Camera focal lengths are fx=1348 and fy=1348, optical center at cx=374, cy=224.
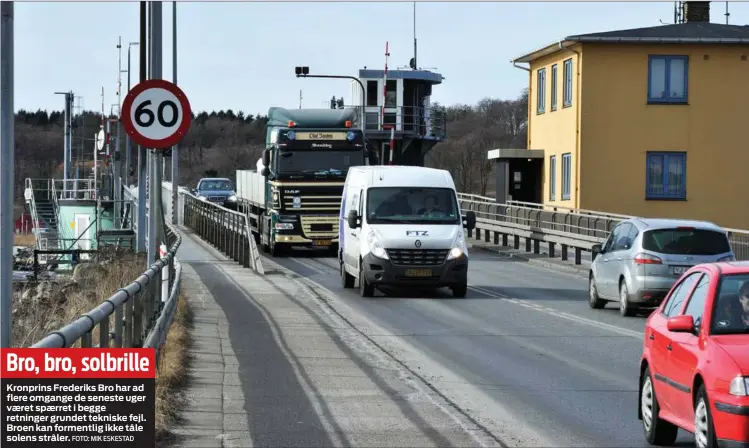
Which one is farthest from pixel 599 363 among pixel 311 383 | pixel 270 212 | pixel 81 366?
pixel 270 212

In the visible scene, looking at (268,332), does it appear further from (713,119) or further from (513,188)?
(513,188)

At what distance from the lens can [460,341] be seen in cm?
1761

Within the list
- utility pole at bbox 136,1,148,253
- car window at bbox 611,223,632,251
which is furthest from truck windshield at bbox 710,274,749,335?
car window at bbox 611,223,632,251

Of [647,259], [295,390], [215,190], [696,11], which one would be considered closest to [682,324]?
[295,390]

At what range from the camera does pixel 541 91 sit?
50.9m

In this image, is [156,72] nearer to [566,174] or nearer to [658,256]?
[658,256]

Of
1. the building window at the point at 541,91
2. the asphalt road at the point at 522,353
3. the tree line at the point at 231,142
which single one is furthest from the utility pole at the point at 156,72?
the tree line at the point at 231,142

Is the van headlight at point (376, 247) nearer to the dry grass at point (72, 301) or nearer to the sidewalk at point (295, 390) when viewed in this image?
the sidewalk at point (295, 390)

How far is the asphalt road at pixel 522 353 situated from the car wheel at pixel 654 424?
0.14 m

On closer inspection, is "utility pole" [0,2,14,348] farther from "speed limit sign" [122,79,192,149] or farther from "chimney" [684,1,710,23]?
"chimney" [684,1,710,23]

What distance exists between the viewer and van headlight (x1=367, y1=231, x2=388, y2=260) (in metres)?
25.0

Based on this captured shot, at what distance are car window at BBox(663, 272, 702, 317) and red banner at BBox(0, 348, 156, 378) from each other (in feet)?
13.5

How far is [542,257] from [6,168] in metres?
32.0

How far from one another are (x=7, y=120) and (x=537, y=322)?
13858mm
